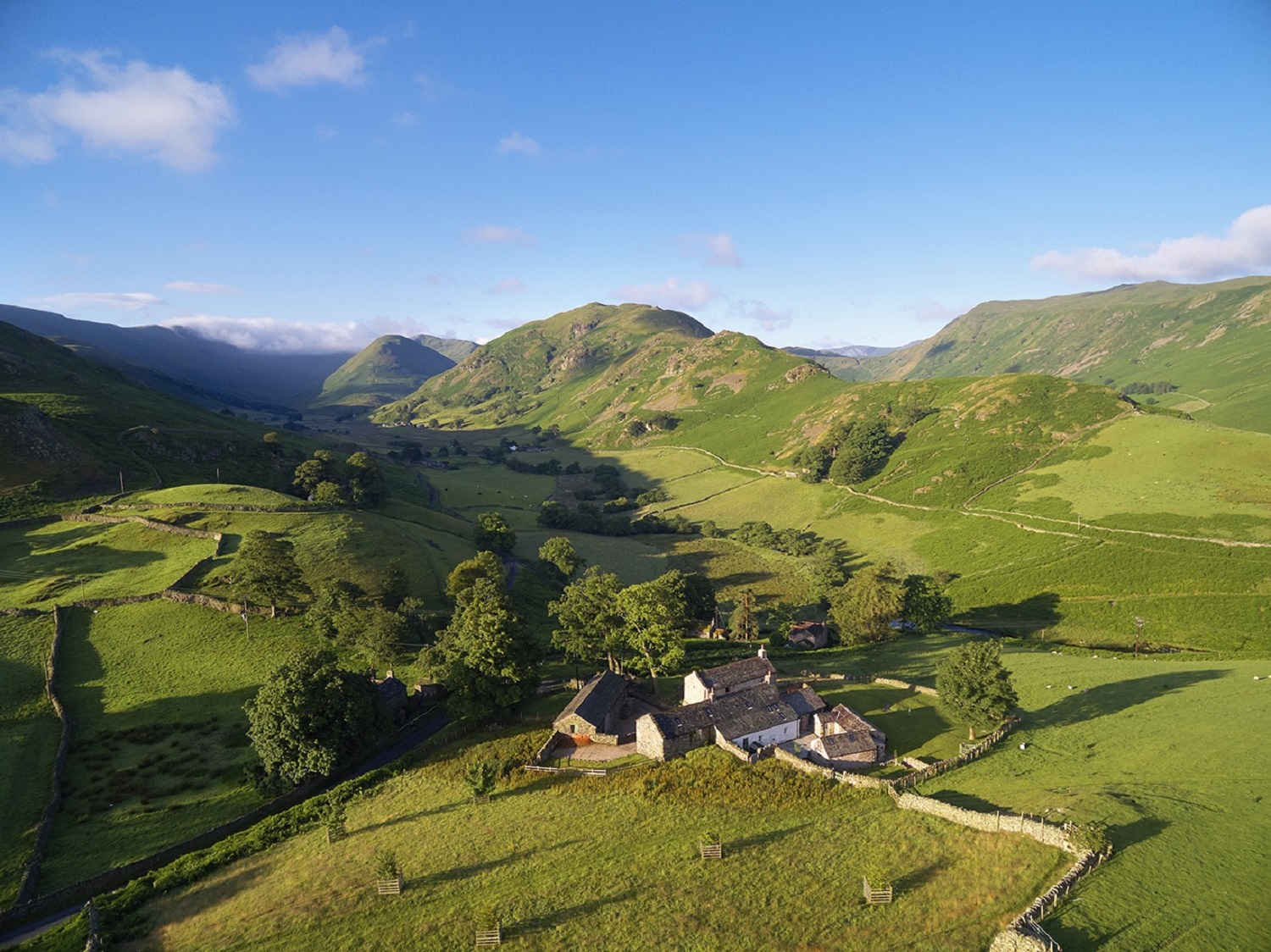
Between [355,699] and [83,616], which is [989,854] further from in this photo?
[83,616]

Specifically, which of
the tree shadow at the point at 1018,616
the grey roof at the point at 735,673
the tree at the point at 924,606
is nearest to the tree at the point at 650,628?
the grey roof at the point at 735,673

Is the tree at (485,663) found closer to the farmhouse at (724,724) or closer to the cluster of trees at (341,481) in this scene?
the farmhouse at (724,724)

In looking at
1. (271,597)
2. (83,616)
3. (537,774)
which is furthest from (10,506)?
(537,774)

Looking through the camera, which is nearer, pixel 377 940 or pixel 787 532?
pixel 377 940

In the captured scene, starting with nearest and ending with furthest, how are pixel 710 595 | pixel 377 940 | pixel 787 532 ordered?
pixel 377 940
pixel 710 595
pixel 787 532

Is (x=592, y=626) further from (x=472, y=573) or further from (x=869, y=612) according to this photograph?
(x=869, y=612)

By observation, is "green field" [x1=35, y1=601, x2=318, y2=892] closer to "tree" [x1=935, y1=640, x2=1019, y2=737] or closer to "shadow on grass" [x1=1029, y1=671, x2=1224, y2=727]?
"tree" [x1=935, y1=640, x2=1019, y2=737]
